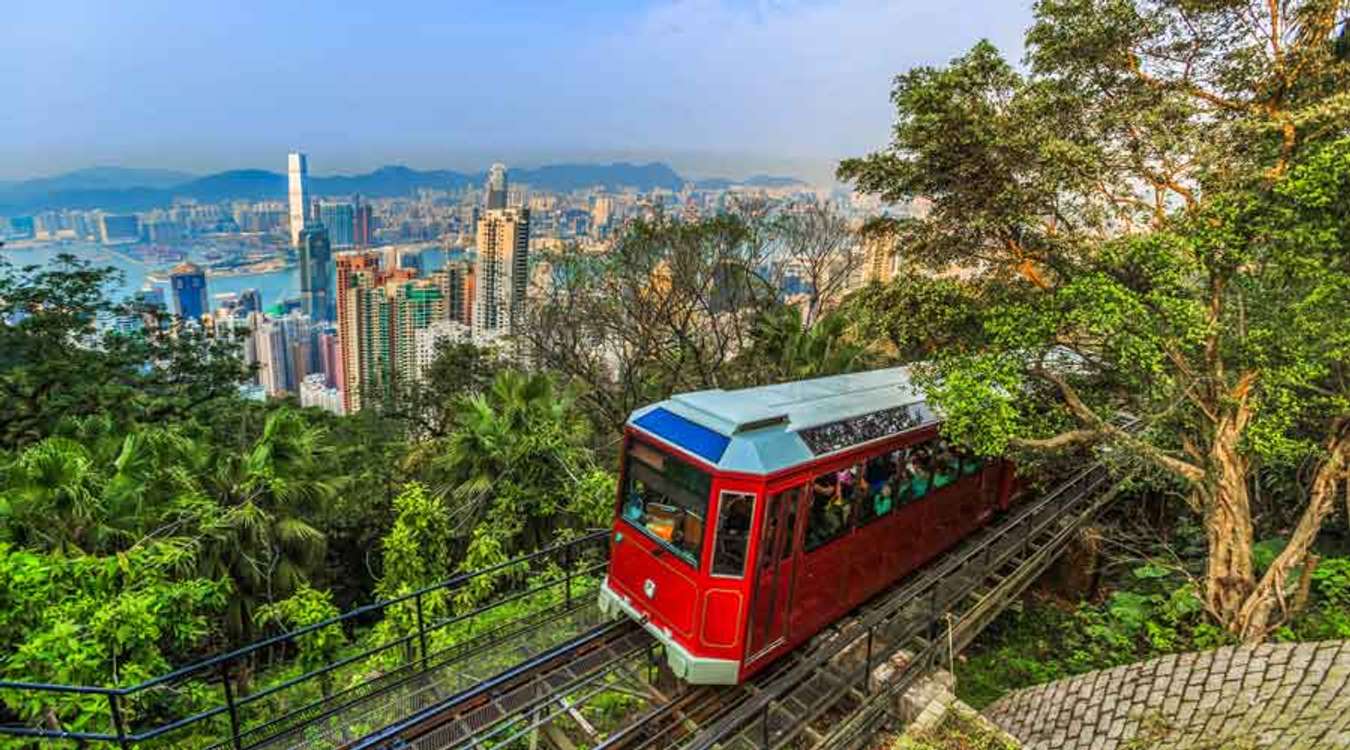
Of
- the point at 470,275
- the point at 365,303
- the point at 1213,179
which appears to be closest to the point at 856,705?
the point at 1213,179

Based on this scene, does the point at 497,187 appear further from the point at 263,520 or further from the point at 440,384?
the point at 263,520

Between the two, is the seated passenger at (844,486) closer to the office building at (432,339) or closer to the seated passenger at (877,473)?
the seated passenger at (877,473)

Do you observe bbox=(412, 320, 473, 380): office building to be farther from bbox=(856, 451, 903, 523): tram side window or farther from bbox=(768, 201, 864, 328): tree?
bbox=(856, 451, 903, 523): tram side window

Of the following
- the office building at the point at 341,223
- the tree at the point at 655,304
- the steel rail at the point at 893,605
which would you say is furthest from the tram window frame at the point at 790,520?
the office building at the point at 341,223

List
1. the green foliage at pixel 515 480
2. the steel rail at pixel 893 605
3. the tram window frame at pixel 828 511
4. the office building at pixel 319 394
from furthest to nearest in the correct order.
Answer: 1. the office building at pixel 319 394
2. the green foliage at pixel 515 480
3. the tram window frame at pixel 828 511
4. the steel rail at pixel 893 605

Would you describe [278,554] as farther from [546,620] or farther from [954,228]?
[954,228]

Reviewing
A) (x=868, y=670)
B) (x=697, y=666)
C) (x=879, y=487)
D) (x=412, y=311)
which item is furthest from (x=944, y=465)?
(x=412, y=311)
